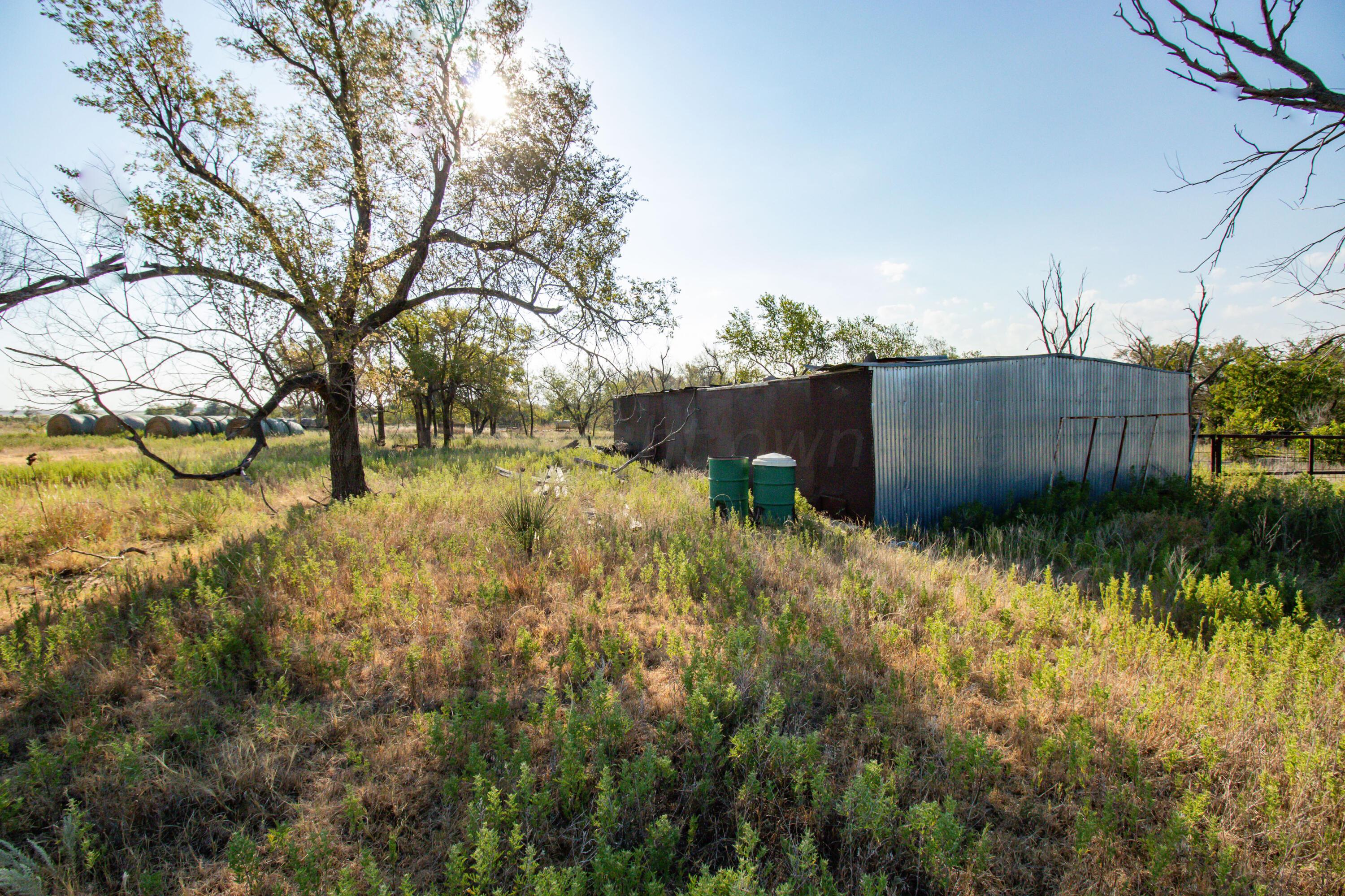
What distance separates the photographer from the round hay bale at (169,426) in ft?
103

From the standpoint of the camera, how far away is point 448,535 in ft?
22.0

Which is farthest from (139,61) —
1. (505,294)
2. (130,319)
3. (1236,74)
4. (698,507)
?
(1236,74)

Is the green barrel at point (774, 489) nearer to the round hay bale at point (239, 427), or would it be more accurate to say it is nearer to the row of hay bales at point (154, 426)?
the round hay bale at point (239, 427)

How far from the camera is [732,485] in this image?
8742 millimetres

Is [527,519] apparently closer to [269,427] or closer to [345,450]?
[345,450]

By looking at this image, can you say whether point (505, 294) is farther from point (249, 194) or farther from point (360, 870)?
point (360, 870)

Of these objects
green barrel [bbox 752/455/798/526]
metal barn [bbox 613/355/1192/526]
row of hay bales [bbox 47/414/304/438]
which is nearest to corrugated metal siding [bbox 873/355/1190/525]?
metal barn [bbox 613/355/1192/526]

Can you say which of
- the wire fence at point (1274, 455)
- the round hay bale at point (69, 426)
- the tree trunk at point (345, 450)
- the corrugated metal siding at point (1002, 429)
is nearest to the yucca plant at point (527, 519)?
the tree trunk at point (345, 450)

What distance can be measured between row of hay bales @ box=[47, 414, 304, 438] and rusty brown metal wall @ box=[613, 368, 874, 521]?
65.1 feet

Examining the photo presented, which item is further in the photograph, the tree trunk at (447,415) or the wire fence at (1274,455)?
the tree trunk at (447,415)

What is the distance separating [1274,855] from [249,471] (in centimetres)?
1681

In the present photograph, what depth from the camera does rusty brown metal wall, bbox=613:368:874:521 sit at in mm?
9289

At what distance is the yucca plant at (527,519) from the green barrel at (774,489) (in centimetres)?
332

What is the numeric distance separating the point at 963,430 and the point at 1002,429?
0.99 metres
